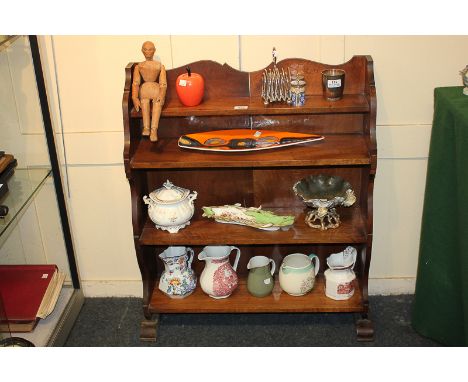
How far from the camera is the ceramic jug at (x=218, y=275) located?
2467mm

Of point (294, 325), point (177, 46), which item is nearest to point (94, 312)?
point (294, 325)

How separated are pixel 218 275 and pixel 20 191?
2.84 feet

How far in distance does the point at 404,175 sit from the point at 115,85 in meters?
1.28

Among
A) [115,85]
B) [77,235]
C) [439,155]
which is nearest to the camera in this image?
[439,155]

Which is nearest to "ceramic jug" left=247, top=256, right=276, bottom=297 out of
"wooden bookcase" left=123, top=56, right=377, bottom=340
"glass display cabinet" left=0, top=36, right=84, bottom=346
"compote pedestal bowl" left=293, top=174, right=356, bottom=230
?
"wooden bookcase" left=123, top=56, right=377, bottom=340

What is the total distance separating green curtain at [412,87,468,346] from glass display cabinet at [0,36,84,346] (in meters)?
1.55

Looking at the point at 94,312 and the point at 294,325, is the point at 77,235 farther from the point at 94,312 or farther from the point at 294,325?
the point at 294,325

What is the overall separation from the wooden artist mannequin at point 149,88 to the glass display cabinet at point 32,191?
45 centimetres

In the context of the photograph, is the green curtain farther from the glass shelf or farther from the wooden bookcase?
the glass shelf

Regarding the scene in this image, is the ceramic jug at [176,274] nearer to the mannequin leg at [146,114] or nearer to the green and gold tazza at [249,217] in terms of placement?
the green and gold tazza at [249,217]

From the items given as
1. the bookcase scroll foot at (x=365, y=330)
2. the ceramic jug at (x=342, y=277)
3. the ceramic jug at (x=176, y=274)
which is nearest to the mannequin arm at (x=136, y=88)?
the ceramic jug at (x=176, y=274)

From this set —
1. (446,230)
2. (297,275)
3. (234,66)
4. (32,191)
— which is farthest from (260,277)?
(32,191)

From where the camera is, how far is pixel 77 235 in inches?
107

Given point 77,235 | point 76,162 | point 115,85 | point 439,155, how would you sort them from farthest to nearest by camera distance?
1. point 77,235
2. point 76,162
3. point 115,85
4. point 439,155
